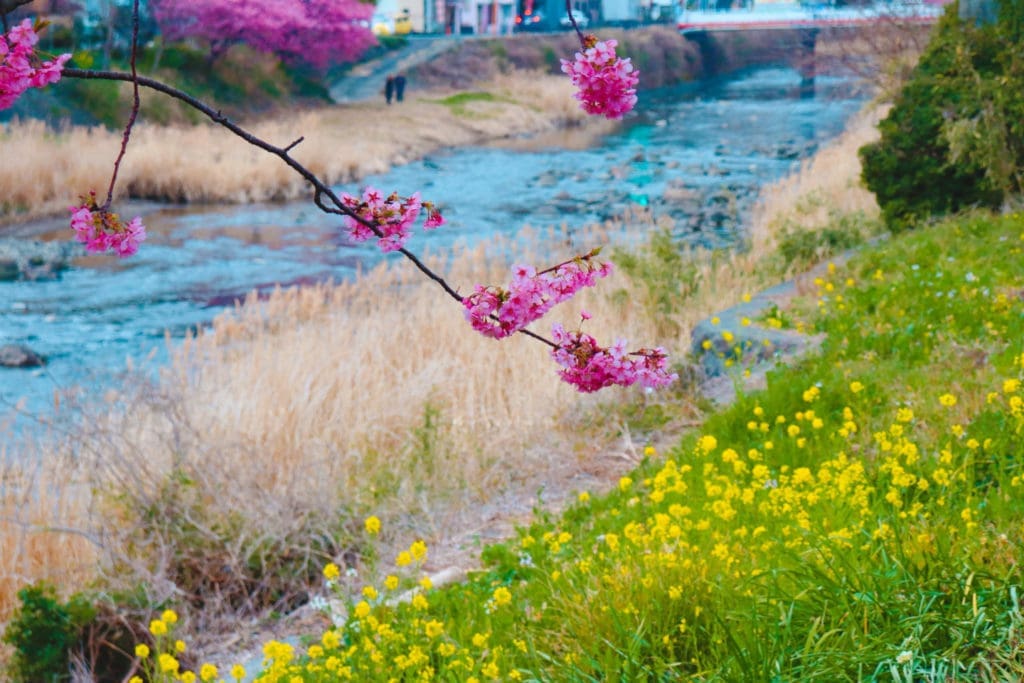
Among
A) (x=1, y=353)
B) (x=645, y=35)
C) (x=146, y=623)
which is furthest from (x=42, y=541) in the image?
(x=645, y=35)

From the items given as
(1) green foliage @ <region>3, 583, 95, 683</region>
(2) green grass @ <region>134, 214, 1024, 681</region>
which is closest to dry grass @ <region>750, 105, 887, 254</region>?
(2) green grass @ <region>134, 214, 1024, 681</region>

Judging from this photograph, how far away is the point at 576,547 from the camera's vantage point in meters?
4.64

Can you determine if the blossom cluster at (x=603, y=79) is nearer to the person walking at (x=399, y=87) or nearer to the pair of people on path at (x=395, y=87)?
the pair of people on path at (x=395, y=87)

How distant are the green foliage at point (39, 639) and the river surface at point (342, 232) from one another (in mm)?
1129

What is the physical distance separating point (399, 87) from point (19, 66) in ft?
121

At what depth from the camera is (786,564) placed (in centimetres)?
353

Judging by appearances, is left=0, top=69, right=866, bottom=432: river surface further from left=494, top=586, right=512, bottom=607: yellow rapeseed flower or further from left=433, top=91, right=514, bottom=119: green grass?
left=433, top=91, right=514, bottom=119: green grass

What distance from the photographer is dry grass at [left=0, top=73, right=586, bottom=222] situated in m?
20.0

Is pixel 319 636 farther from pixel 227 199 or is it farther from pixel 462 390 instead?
pixel 227 199

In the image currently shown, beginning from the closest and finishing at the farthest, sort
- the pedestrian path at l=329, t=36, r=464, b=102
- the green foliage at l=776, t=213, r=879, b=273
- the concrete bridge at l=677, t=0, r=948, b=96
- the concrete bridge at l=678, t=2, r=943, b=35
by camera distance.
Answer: the green foliage at l=776, t=213, r=879, b=273 < the concrete bridge at l=677, t=0, r=948, b=96 < the concrete bridge at l=678, t=2, r=943, b=35 < the pedestrian path at l=329, t=36, r=464, b=102

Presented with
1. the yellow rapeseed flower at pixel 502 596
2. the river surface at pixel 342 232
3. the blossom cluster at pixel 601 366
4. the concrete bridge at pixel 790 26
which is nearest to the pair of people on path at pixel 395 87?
the river surface at pixel 342 232

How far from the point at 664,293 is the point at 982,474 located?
5.69 metres

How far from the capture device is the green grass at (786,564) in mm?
2951

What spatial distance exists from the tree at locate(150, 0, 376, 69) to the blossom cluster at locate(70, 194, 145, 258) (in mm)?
28784
